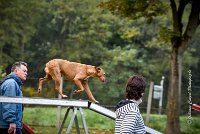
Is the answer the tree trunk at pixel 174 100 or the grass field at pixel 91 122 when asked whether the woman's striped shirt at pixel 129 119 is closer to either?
the tree trunk at pixel 174 100

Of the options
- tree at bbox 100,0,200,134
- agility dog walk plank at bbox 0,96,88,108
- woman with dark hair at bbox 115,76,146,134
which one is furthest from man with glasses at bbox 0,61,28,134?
tree at bbox 100,0,200,134

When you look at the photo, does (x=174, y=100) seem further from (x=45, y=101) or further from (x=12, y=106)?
(x=12, y=106)

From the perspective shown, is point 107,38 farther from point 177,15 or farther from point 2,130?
point 2,130

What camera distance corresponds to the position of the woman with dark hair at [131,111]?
4.20 meters

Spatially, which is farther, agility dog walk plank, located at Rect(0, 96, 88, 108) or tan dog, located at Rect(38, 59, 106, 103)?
tan dog, located at Rect(38, 59, 106, 103)

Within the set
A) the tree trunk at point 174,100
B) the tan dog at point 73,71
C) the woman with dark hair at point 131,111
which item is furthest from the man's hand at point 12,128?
the tree trunk at point 174,100

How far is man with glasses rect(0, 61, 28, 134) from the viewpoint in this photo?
236 inches

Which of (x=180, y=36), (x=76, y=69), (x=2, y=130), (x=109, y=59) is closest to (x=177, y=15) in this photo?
(x=180, y=36)

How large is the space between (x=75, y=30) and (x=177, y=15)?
17416mm

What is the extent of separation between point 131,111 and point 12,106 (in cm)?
228

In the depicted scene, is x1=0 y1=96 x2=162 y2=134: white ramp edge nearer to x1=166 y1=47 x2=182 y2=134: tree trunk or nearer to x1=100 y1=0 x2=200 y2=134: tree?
x1=100 y1=0 x2=200 y2=134: tree

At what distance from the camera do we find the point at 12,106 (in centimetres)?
602

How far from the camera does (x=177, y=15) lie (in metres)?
14.1

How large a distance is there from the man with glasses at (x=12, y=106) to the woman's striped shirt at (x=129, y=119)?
83.6 inches
